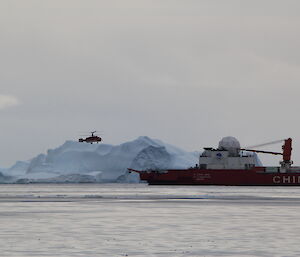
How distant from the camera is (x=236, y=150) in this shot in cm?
12119

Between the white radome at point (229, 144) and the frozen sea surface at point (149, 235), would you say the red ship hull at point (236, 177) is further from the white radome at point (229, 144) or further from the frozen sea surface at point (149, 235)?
the frozen sea surface at point (149, 235)

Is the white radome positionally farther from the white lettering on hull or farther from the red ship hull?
the white lettering on hull

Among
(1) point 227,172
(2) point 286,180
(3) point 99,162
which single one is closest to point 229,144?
(1) point 227,172

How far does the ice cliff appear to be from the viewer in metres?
157

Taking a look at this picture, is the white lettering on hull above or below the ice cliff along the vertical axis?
below

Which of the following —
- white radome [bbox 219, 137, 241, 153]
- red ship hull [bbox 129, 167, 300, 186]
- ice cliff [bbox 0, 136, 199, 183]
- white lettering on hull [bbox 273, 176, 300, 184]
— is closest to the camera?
red ship hull [bbox 129, 167, 300, 186]

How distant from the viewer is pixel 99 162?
536 ft

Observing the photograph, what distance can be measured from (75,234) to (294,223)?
8.92m

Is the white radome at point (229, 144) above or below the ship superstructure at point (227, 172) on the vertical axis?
above

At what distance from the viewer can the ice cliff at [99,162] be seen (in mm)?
157000

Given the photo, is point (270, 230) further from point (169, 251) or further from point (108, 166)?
point (108, 166)

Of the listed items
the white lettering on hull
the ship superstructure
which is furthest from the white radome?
the white lettering on hull

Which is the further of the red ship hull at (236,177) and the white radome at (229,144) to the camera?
the white radome at (229,144)

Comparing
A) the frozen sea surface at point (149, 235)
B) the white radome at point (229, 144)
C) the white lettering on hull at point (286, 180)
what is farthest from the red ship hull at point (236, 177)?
the frozen sea surface at point (149, 235)
